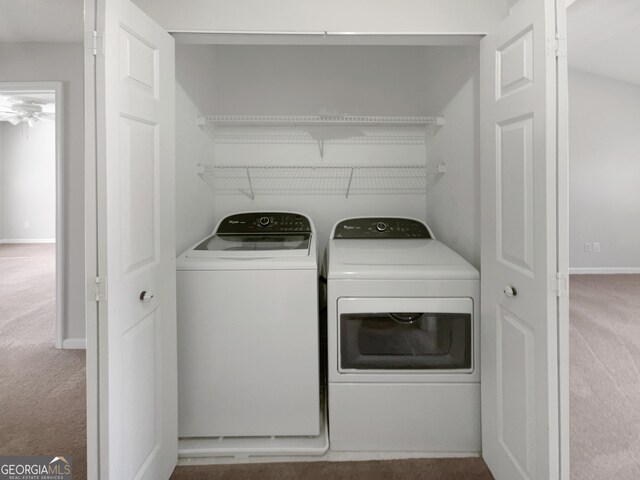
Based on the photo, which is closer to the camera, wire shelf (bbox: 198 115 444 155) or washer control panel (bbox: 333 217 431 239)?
washer control panel (bbox: 333 217 431 239)

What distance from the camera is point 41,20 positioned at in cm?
242

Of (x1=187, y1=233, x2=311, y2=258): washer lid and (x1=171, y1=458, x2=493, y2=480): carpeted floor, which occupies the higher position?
(x1=187, y1=233, x2=311, y2=258): washer lid

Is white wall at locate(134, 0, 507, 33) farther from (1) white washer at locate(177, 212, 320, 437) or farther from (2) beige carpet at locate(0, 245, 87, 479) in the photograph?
(2) beige carpet at locate(0, 245, 87, 479)

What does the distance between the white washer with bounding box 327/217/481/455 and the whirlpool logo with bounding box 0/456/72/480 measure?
1194 millimetres

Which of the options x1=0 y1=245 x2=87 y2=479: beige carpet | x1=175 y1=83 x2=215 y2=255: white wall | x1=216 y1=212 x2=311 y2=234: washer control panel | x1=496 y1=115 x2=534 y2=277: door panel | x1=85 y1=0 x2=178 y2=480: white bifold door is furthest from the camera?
x1=216 y1=212 x2=311 y2=234: washer control panel

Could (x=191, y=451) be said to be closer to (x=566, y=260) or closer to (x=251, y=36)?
(x=566, y=260)

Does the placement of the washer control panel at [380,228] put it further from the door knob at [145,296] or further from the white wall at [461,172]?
the door knob at [145,296]

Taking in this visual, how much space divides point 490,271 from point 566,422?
0.60 meters

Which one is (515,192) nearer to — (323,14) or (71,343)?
(323,14)

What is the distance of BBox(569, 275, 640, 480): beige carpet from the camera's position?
66.2 inches

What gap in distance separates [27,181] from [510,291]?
9032mm

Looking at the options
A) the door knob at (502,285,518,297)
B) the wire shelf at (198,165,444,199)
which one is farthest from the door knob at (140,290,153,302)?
the wire shelf at (198,165,444,199)

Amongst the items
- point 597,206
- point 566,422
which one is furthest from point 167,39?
→ point 597,206

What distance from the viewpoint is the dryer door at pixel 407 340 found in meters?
1.77
